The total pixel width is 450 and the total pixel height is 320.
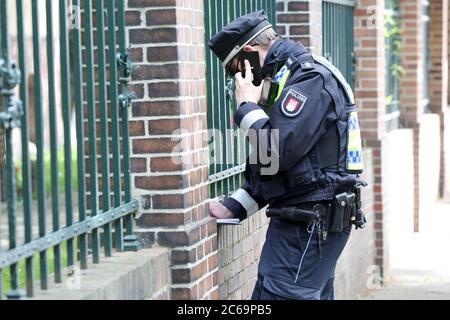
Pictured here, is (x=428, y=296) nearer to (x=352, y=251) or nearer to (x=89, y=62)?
(x=352, y=251)

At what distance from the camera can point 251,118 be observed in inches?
183

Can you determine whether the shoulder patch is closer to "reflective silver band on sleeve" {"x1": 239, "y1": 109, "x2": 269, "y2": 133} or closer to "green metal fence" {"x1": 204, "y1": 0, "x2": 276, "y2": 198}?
"reflective silver band on sleeve" {"x1": 239, "y1": 109, "x2": 269, "y2": 133}

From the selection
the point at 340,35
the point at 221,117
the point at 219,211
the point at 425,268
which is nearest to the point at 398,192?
the point at 425,268

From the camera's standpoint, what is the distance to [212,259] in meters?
5.39

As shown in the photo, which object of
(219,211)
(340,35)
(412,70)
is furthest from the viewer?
(412,70)

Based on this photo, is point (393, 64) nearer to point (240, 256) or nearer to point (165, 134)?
point (240, 256)

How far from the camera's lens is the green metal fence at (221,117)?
5.83 meters

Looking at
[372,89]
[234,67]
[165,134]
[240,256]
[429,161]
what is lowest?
[429,161]

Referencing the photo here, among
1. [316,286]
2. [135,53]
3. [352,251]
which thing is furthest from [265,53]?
[352,251]

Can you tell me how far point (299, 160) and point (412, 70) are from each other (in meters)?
8.27

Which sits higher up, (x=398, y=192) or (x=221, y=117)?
(x=221, y=117)

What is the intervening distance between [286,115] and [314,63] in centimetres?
40

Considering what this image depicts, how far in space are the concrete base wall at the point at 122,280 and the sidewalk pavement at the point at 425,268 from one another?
4.69 m

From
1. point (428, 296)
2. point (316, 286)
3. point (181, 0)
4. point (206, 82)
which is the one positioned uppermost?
point (181, 0)
